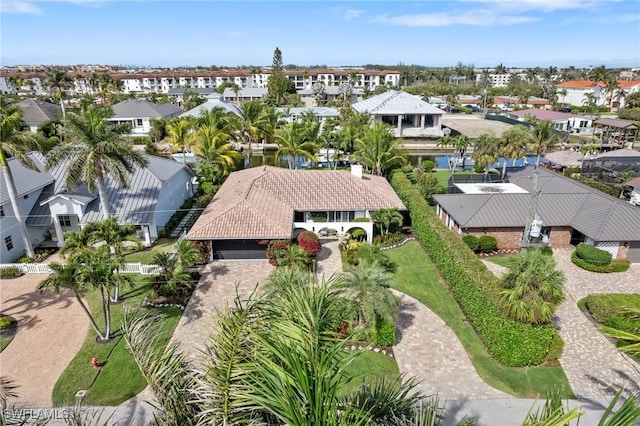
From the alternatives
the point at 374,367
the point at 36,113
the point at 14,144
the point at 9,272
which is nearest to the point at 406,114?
the point at 14,144

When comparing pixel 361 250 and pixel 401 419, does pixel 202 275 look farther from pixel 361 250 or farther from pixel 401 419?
pixel 401 419

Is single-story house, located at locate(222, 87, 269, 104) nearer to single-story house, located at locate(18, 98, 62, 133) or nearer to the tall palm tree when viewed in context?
single-story house, located at locate(18, 98, 62, 133)

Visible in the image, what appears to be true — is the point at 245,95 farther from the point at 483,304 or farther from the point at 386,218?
the point at 483,304

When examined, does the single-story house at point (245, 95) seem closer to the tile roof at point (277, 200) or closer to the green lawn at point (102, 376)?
the tile roof at point (277, 200)

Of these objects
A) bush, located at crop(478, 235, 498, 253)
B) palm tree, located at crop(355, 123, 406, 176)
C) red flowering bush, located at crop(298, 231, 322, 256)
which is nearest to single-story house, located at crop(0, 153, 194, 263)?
red flowering bush, located at crop(298, 231, 322, 256)

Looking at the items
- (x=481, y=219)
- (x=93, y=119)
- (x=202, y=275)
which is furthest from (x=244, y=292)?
(x=481, y=219)
